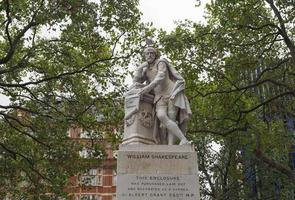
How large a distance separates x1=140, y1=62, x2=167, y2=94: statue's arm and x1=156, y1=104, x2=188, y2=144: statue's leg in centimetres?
55

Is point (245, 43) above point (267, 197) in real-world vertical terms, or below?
above

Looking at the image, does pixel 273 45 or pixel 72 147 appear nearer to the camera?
pixel 72 147

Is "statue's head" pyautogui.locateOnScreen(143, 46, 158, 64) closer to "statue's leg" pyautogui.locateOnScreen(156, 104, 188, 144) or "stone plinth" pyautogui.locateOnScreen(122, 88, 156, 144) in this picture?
"stone plinth" pyautogui.locateOnScreen(122, 88, 156, 144)

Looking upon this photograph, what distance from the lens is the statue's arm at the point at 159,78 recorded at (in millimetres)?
11352

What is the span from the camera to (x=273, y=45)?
21.3m

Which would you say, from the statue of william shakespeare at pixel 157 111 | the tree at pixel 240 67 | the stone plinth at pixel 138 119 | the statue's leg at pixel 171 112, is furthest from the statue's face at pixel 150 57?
the tree at pixel 240 67

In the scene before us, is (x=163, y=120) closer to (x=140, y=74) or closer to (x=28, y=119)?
(x=140, y=74)

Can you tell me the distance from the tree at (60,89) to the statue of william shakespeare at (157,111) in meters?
8.08

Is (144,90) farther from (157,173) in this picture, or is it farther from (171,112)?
(157,173)

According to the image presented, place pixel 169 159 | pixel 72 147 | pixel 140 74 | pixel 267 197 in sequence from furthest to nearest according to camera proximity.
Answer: pixel 267 197 < pixel 72 147 < pixel 140 74 < pixel 169 159

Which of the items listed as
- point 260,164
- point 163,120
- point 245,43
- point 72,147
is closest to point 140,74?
point 163,120

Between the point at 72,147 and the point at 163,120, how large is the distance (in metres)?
9.20

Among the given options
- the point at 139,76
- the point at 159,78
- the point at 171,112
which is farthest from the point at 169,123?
the point at 139,76

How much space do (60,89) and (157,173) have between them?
10593 mm
